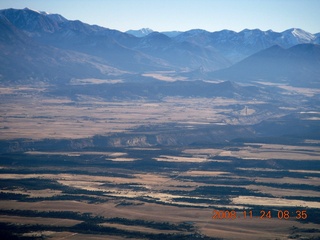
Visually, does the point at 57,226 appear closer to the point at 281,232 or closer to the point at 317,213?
the point at 281,232

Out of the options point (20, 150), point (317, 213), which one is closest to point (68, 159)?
point (20, 150)

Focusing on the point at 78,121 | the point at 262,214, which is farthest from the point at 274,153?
the point at 78,121

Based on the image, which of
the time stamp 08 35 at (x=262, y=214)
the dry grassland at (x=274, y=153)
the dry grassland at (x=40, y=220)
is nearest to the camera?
the dry grassland at (x=40, y=220)

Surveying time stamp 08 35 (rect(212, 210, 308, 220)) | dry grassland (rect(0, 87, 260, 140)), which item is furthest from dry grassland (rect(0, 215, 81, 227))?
dry grassland (rect(0, 87, 260, 140))

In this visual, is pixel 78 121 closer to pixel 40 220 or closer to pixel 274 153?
pixel 274 153

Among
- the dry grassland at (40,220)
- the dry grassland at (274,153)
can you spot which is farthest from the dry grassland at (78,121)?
the dry grassland at (40,220)

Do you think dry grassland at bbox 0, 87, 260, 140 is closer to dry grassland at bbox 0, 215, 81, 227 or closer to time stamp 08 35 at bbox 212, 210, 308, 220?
dry grassland at bbox 0, 215, 81, 227

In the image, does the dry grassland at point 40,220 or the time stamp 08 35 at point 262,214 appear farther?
the time stamp 08 35 at point 262,214

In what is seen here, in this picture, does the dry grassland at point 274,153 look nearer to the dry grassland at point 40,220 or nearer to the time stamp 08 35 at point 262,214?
the time stamp 08 35 at point 262,214

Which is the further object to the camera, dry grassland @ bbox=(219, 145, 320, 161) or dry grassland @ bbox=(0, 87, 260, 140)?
dry grassland @ bbox=(0, 87, 260, 140)
